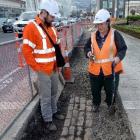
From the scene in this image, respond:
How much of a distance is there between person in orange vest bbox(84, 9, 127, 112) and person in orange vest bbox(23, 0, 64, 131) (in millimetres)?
724

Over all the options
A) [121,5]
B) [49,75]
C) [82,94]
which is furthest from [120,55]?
[121,5]

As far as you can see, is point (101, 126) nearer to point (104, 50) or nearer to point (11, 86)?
point (104, 50)

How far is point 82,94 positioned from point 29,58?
2.86 meters

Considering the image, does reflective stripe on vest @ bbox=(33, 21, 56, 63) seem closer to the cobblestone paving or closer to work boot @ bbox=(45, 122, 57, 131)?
the cobblestone paving

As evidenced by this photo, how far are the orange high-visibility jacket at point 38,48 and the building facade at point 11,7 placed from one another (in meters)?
56.8

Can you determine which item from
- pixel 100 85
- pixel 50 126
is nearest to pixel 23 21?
pixel 100 85

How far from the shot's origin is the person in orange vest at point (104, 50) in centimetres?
564

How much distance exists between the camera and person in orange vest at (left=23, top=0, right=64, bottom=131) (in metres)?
5.06

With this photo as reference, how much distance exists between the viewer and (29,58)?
5.07 meters

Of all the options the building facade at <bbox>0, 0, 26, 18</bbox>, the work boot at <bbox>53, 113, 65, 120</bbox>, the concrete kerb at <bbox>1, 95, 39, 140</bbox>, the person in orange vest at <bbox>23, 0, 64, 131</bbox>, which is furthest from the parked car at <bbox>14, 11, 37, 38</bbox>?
the building facade at <bbox>0, 0, 26, 18</bbox>

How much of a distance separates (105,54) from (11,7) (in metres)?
67.7

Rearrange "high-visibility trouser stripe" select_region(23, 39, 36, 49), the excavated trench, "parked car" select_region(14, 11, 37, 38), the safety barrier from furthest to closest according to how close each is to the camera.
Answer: "parked car" select_region(14, 11, 37, 38) < the excavated trench < "high-visibility trouser stripe" select_region(23, 39, 36, 49) < the safety barrier

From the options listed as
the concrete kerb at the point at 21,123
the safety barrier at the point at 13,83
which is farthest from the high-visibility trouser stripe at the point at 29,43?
the concrete kerb at the point at 21,123

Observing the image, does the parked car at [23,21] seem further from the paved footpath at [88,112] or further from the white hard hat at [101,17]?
the white hard hat at [101,17]
